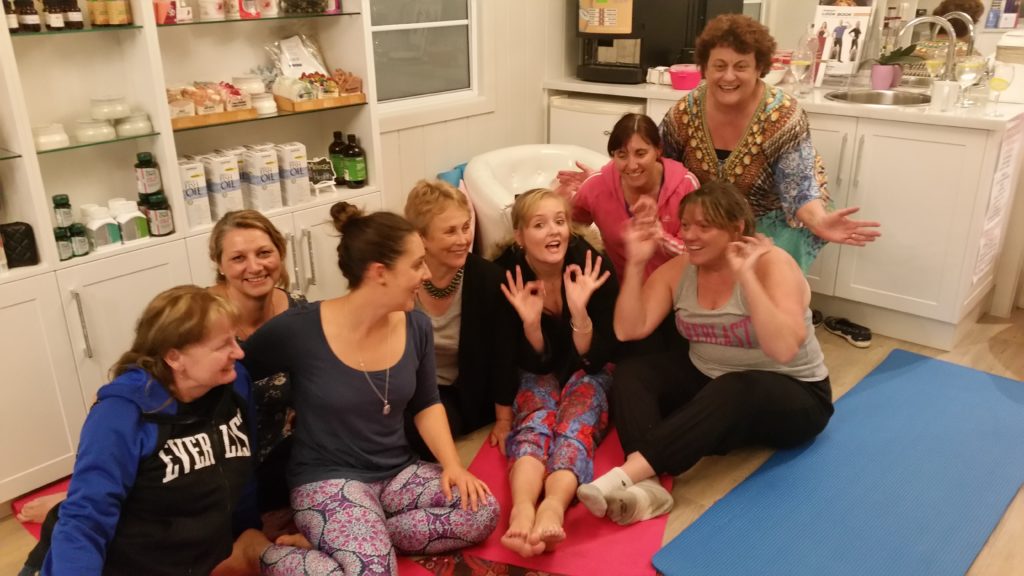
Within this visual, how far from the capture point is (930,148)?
2980mm

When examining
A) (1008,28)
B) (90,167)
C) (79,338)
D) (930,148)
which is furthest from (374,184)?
(1008,28)

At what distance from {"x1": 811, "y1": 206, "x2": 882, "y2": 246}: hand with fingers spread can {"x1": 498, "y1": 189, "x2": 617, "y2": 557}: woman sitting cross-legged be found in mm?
716

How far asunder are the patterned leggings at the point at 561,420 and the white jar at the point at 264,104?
122cm

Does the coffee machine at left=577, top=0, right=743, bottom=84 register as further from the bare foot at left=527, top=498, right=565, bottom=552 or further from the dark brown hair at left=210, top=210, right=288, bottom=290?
the bare foot at left=527, top=498, right=565, bottom=552

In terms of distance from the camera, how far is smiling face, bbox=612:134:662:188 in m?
2.60

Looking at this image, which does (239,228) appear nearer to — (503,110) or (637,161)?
(637,161)

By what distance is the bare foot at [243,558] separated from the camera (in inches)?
76.8

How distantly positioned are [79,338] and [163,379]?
852mm

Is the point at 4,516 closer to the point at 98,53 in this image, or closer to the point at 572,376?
the point at 98,53

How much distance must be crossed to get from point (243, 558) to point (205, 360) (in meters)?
0.57

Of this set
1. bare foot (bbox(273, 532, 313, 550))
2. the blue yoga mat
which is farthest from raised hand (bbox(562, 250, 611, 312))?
bare foot (bbox(273, 532, 313, 550))

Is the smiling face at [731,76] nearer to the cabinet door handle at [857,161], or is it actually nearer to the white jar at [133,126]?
the cabinet door handle at [857,161]

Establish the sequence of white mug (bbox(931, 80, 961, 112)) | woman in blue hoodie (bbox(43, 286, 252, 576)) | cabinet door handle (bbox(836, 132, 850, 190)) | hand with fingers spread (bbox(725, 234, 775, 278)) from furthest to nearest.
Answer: cabinet door handle (bbox(836, 132, 850, 190)) → white mug (bbox(931, 80, 961, 112)) → hand with fingers spread (bbox(725, 234, 775, 278)) → woman in blue hoodie (bbox(43, 286, 252, 576))

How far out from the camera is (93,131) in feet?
7.88
